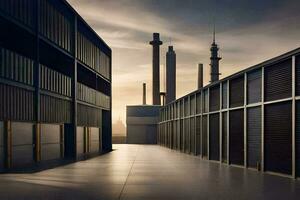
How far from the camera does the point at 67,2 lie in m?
32.8

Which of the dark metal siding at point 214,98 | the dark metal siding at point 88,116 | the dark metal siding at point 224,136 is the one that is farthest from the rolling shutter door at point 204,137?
the dark metal siding at point 88,116

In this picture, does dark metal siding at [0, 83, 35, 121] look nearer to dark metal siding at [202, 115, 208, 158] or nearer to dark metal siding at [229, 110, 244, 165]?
dark metal siding at [229, 110, 244, 165]

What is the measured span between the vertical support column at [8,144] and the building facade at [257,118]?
487 inches

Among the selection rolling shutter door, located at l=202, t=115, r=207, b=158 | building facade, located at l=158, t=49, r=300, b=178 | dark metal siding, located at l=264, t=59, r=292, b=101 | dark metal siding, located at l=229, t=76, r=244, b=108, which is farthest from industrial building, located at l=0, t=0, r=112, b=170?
dark metal siding, located at l=264, t=59, r=292, b=101

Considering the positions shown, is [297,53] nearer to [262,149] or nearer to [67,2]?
[262,149]

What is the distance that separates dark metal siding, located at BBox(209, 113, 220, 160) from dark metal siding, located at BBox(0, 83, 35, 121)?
39.7 feet

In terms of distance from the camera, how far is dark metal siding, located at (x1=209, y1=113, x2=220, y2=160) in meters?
29.5

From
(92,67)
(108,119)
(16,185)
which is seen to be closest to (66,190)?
(16,185)

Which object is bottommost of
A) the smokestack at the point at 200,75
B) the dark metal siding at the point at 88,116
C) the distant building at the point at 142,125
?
the distant building at the point at 142,125

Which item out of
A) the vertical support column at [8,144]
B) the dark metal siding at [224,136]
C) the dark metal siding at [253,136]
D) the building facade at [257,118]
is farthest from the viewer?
the dark metal siding at [224,136]

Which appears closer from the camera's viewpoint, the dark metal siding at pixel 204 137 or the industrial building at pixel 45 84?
the industrial building at pixel 45 84

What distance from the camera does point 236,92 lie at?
25234mm

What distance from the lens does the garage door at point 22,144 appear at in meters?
23.5

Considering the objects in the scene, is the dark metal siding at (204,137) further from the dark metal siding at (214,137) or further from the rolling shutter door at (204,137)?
the dark metal siding at (214,137)
